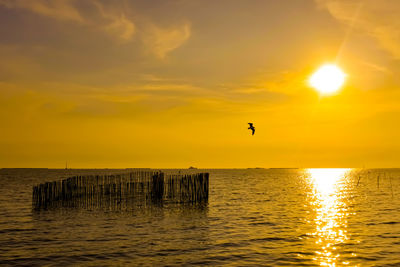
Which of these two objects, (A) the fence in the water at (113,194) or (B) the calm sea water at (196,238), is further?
(A) the fence in the water at (113,194)

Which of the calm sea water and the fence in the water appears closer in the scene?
the calm sea water

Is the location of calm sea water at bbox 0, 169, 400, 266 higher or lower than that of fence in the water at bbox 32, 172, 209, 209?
lower

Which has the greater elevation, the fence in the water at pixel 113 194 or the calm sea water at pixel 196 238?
the fence in the water at pixel 113 194

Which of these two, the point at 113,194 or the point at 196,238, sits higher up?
the point at 113,194

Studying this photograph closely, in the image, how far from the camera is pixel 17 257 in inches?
675

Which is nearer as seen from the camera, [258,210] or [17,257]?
[17,257]

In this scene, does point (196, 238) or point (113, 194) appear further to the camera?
point (113, 194)

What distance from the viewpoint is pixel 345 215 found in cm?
3244

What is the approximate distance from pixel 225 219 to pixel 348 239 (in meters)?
9.06

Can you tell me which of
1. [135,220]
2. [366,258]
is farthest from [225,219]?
[366,258]

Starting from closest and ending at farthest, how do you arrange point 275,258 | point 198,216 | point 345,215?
1. point 275,258
2. point 198,216
3. point 345,215

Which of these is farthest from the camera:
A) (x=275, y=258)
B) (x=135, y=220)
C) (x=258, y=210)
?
(x=258, y=210)

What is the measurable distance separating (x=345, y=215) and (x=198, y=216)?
454 inches

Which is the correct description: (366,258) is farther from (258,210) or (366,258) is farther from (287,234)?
(258,210)
